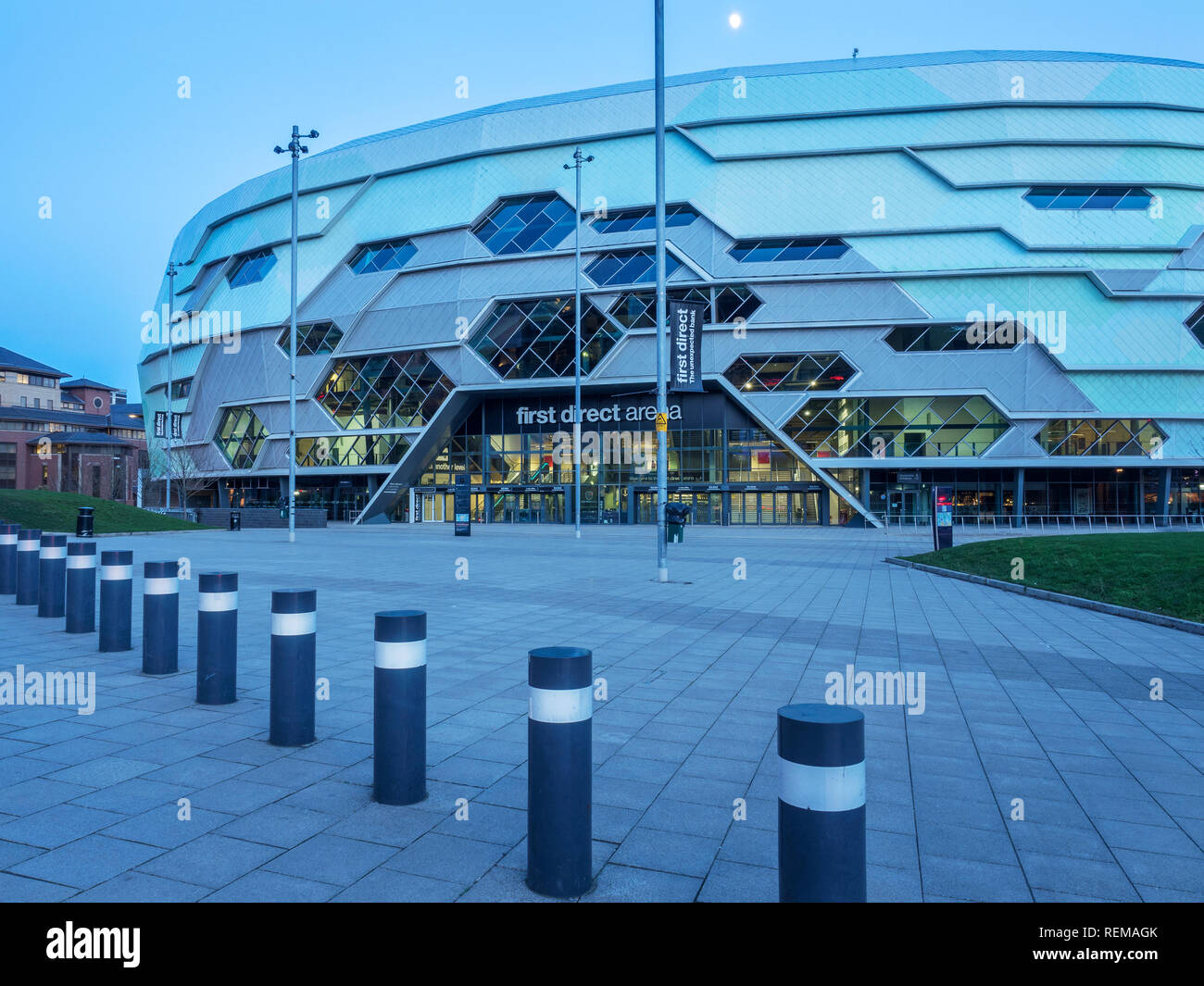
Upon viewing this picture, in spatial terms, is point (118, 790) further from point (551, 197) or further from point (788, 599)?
point (551, 197)

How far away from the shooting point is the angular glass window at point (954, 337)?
1743 inches

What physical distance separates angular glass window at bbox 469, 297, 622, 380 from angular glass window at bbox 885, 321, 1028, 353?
16.6 metres

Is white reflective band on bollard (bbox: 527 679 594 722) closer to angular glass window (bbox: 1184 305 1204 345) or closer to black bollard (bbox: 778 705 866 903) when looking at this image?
black bollard (bbox: 778 705 866 903)

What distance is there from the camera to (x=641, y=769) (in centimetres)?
499

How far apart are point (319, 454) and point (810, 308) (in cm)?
3465

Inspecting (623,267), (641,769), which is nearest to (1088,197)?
(623,267)

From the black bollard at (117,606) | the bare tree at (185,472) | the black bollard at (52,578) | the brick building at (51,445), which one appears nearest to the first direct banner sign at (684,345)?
the black bollard at (52,578)

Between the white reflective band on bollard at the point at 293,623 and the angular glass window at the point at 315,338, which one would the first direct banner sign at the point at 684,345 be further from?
the angular glass window at the point at 315,338

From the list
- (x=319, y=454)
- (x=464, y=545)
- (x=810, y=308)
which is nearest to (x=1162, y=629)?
(x=464, y=545)

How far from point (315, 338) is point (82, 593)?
4995 centimetres

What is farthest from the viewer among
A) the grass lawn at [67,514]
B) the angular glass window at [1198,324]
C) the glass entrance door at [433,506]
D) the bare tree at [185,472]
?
the bare tree at [185,472]

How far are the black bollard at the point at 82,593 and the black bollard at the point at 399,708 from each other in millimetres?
6502

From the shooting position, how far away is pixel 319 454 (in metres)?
55.9

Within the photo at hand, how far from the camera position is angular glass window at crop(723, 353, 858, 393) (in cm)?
4628
